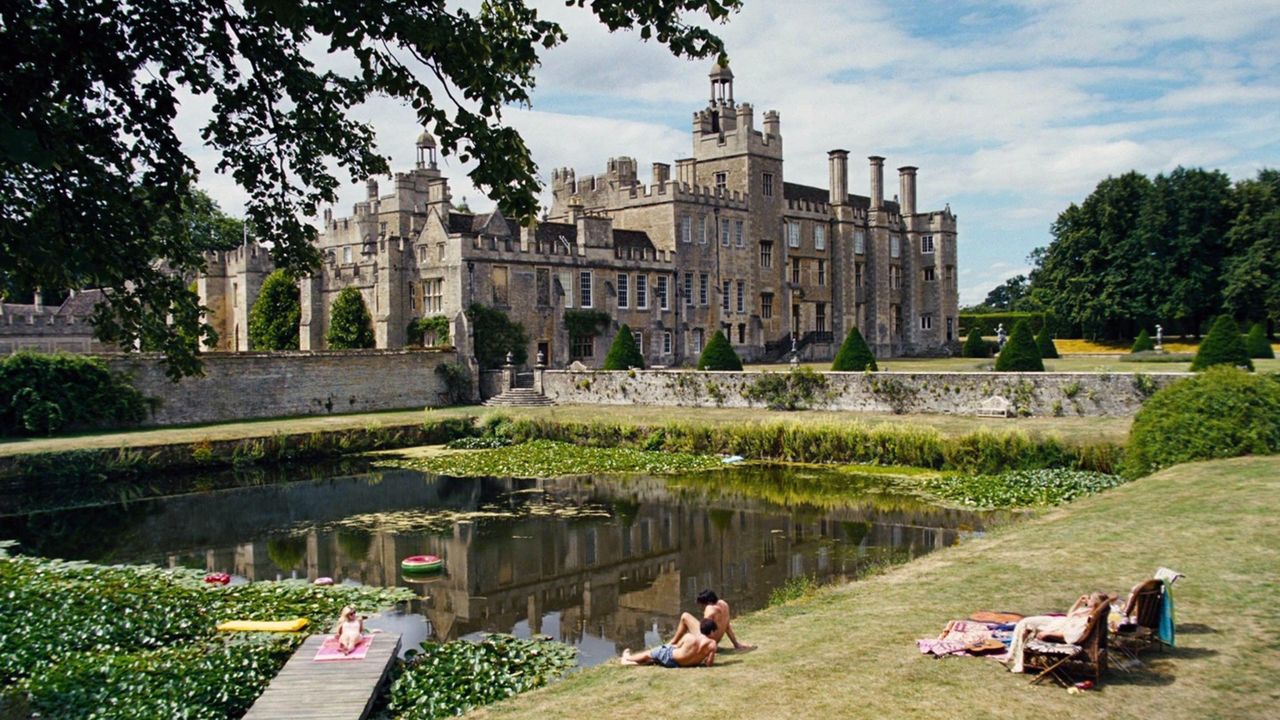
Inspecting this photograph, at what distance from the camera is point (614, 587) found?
1350 centimetres

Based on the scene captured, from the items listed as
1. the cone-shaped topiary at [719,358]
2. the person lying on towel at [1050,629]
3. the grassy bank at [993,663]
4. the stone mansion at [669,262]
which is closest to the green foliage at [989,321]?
the stone mansion at [669,262]

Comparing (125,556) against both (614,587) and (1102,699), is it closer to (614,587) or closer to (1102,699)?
(614,587)

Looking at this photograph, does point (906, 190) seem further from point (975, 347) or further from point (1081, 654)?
point (1081, 654)

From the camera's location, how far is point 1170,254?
51438 millimetres

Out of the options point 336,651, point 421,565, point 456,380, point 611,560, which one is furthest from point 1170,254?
point 336,651

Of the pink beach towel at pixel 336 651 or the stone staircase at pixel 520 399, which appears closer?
the pink beach towel at pixel 336 651

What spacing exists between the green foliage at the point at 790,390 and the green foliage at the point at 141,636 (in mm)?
19112

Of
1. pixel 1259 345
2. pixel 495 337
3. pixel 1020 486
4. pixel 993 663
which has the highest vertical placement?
pixel 495 337

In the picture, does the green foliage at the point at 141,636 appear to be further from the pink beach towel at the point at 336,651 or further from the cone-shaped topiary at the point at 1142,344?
the cone-shaped topiary at the point at 1142,344

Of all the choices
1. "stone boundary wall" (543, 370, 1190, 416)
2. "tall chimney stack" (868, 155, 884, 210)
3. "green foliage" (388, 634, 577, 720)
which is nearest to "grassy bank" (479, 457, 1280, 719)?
"green foliage" (388, 634, 577, 720)

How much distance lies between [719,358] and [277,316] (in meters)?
18.3

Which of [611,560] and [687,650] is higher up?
[687,650]

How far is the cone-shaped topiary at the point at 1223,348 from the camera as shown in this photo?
2848cm

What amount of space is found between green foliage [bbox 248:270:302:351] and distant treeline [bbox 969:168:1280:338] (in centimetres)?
3907
